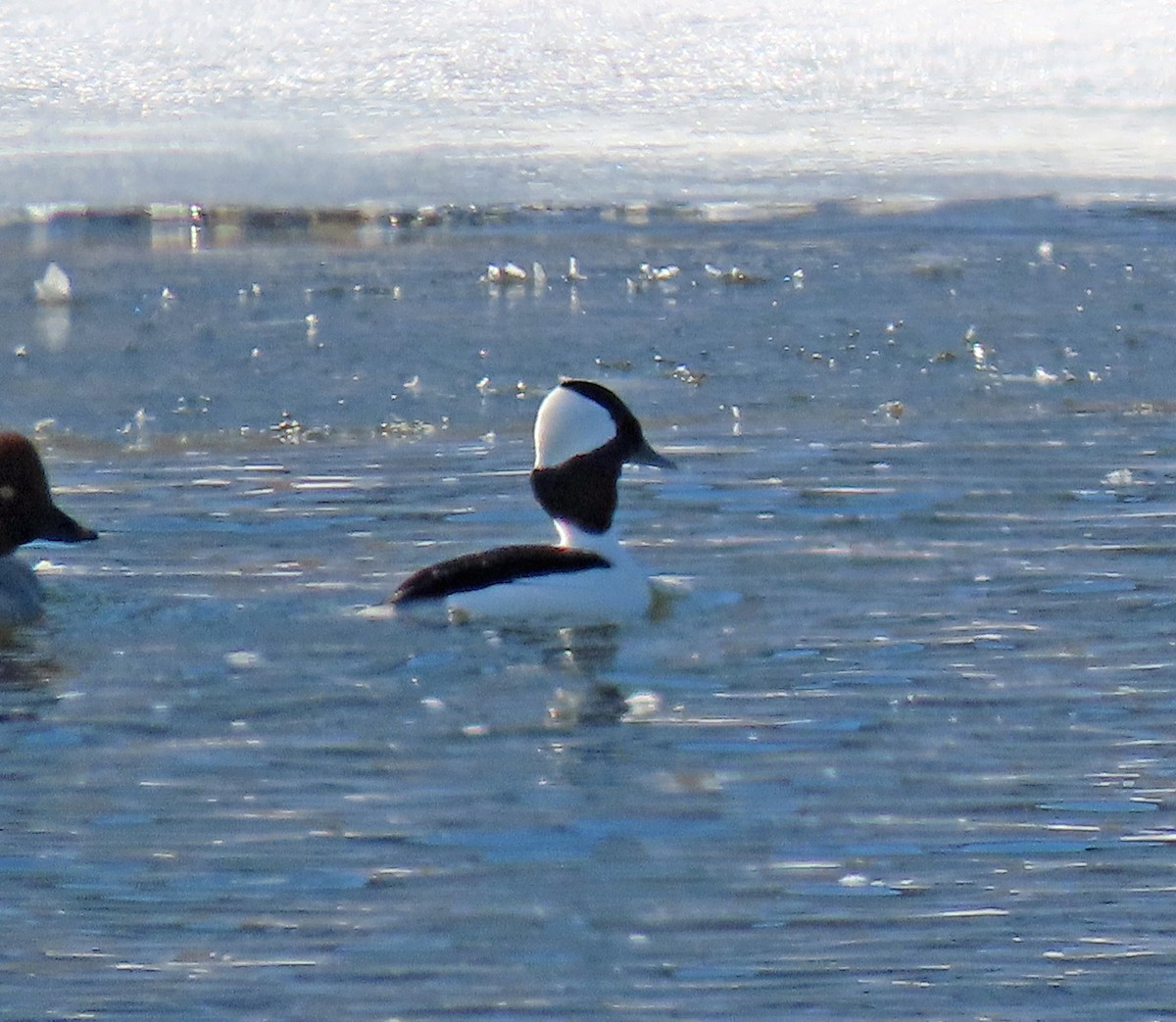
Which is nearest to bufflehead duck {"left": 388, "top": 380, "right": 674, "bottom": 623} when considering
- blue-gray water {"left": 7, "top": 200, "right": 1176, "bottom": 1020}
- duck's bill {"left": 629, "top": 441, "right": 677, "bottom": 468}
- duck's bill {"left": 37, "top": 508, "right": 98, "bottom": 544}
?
duck's bill {"left": 629, "top": 441, "right": 677, "bottom": 468}

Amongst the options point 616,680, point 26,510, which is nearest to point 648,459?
point 616,680

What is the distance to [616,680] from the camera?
6.41 metres

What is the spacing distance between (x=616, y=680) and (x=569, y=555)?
113cm

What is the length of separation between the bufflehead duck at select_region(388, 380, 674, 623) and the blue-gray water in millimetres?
139

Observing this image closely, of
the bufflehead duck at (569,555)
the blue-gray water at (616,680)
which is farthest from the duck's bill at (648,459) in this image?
the blue-gray water at (616,680)

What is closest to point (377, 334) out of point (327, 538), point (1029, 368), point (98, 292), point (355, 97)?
point (98, 292)

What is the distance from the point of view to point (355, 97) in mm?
19172

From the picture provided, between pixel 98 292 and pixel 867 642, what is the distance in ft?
28.6

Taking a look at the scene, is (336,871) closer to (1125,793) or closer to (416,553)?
(1125,793)

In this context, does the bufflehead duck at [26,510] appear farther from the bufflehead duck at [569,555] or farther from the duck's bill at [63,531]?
the bufflehead duck at [569,555]

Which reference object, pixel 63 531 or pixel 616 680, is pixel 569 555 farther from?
pixel 63 531

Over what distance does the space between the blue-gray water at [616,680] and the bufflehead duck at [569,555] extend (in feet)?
0.45

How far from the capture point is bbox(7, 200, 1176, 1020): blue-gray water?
412cm

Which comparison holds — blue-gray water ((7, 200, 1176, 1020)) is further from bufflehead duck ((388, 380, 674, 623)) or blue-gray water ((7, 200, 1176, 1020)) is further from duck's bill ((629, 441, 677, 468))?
duck's bill ((629, 441, 677, 468))
